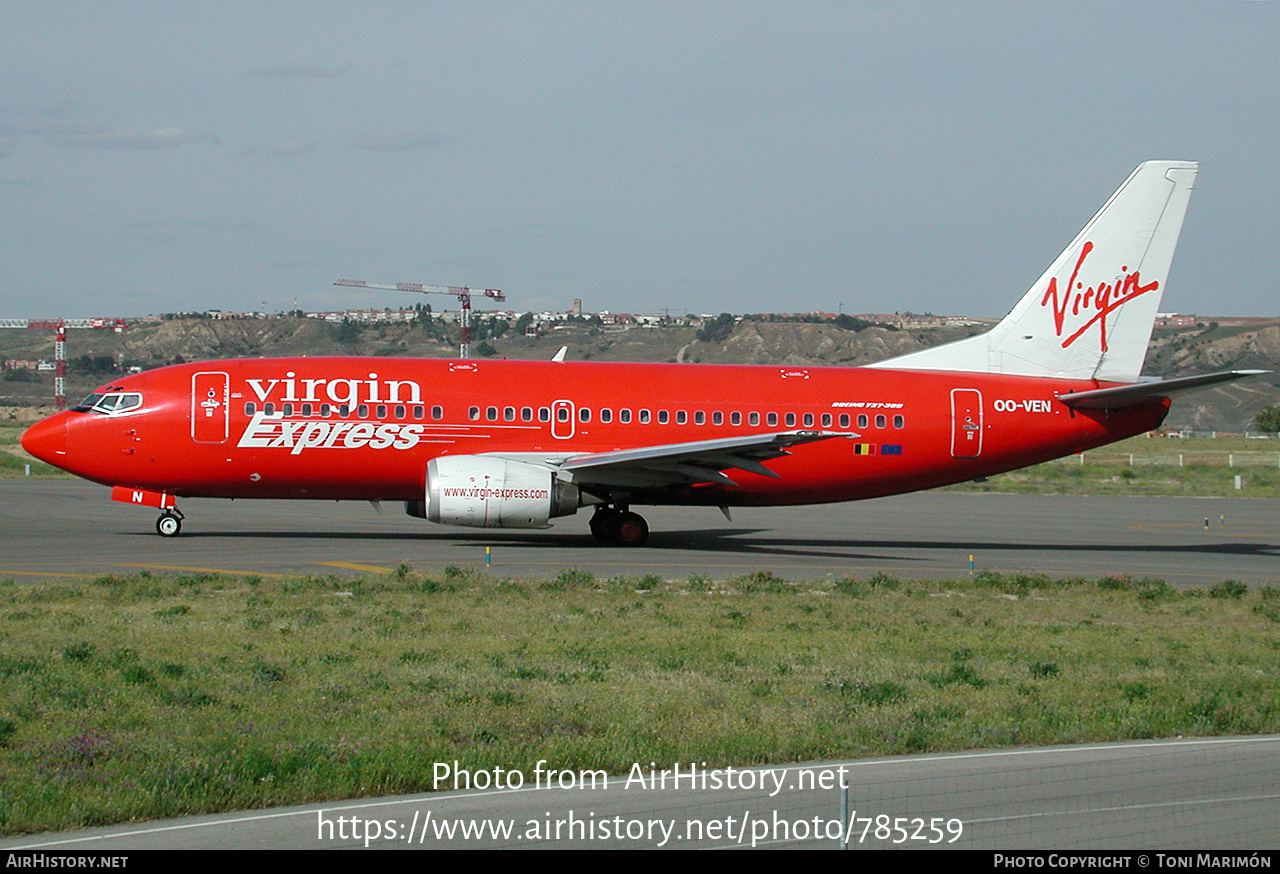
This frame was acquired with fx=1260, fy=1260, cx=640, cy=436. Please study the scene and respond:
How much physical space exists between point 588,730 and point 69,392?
16493 centimetres

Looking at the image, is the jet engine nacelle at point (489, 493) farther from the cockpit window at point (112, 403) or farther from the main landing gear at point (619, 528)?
the cockpit window at point (112, 403)

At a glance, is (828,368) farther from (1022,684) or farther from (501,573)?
(1022,684)

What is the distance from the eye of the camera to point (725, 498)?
30156 millimetres

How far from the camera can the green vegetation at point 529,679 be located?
9.82m

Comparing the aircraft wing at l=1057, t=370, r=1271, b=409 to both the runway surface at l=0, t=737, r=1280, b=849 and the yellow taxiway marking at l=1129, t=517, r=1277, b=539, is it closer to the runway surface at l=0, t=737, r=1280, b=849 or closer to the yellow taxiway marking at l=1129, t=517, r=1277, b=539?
the yellow taxiway marking at l=1129, t=517, r=1277, b=539

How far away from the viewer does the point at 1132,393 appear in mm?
29734

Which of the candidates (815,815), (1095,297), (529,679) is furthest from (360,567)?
(1095,297)

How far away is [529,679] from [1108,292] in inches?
900

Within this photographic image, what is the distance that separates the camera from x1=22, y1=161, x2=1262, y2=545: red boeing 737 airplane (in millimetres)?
28188

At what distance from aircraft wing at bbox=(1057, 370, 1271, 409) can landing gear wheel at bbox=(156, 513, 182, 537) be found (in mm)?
21302

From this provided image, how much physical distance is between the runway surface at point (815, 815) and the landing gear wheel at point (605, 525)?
19.9 meters

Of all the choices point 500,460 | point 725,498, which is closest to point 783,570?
point 725,498

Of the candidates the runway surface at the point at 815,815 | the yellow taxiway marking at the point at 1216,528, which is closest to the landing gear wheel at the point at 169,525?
the runway surface at the point at 815,815

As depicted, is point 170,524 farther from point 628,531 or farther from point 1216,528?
point 1216,528
